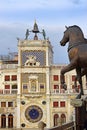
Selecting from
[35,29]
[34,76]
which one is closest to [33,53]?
[34,76]

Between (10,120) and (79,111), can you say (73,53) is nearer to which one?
(79,111)

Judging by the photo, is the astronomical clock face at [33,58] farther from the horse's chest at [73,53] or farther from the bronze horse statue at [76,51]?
the horse's chest at [73,53]

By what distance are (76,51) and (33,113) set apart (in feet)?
158

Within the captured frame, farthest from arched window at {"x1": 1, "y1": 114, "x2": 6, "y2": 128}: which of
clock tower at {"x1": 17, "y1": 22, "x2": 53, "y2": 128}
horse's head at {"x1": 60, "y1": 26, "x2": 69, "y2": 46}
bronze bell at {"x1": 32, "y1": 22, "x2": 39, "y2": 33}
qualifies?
horse's head at {"x1": 60, "y1": 26, "x2": 69, "y2": 46}

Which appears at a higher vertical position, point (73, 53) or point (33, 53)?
point (33, 53)

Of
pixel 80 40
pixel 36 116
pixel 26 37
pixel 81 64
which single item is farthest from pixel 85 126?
pixel 26 37

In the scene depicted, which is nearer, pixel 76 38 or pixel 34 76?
pixel 76 38

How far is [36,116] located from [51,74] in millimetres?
6959

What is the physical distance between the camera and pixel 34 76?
194 ft

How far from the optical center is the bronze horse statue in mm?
10664

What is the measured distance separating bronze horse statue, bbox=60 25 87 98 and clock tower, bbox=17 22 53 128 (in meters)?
47.2

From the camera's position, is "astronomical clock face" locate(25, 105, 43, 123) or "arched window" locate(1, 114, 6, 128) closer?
"astronomical clock face" locate(25, 105, 43, 123)

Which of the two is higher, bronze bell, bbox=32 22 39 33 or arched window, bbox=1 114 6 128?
bronze bell, bbox=32 22 39 33

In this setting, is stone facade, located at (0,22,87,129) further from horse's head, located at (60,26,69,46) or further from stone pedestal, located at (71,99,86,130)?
stone pedestal, located at (71,99,86,130)
